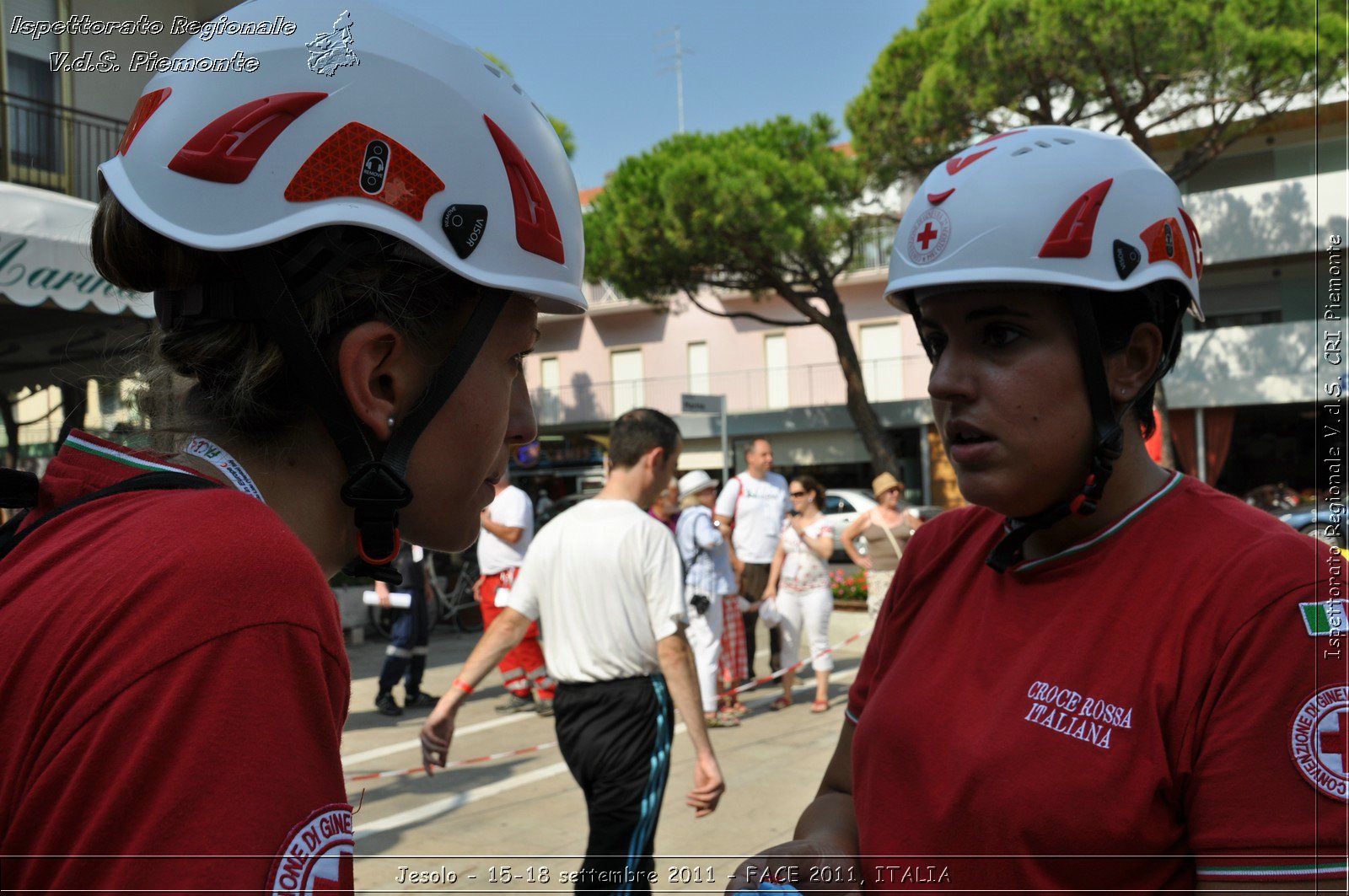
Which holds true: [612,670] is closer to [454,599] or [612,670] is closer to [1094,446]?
[1094,446]

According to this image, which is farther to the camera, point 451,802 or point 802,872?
point 451,802

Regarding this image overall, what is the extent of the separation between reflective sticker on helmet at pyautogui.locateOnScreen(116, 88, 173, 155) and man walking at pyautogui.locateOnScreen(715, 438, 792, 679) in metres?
8.73

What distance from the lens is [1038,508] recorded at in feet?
5.99

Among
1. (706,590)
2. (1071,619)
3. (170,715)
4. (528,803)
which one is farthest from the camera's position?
(706,590)

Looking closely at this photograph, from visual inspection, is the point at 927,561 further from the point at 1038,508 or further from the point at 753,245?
the point at 753,245

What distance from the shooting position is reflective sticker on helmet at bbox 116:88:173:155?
48.8 inches

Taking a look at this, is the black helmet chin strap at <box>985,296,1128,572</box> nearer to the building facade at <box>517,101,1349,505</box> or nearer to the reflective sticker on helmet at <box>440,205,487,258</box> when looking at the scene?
the reflective sticker on helmet at <box>440,205,487,258</box>

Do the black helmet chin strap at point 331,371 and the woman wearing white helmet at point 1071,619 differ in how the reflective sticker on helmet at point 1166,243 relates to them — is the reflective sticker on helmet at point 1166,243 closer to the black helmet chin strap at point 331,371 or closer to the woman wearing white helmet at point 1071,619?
the woman wearing white helmet at point 1071,619

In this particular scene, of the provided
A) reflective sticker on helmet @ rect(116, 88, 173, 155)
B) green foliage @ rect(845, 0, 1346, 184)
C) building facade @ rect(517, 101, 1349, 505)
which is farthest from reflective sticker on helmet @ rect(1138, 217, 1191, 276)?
green foliage @ rect(845, 0, 1346, 184)

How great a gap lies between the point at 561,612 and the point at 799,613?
526cm

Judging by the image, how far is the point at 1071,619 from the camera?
1669 mm

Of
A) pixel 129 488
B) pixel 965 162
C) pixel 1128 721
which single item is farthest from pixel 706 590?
pixel 129 488

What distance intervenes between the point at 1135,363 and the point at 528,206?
1.21 metres

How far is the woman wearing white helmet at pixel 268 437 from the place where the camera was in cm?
77
